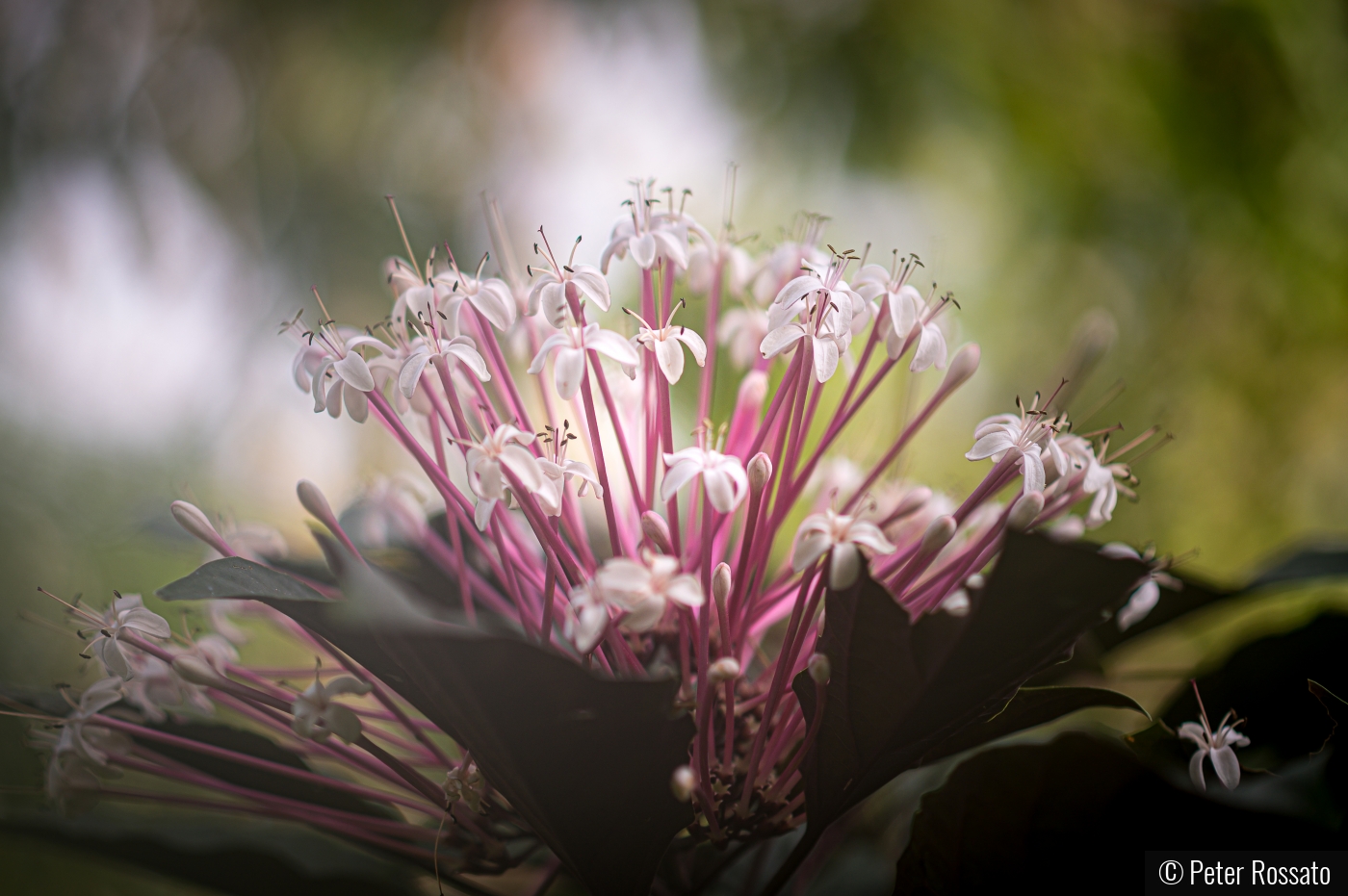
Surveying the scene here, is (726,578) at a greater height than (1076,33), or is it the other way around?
(1076,33)

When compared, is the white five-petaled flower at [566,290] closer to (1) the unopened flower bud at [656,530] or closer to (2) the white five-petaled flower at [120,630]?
(1) the unopened flower bud at [656,530]

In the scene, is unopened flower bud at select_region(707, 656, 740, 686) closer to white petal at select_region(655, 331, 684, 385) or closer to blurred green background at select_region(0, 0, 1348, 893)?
white petal at select_region(655, 331, 684, 385)

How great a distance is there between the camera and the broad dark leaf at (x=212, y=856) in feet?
1.21

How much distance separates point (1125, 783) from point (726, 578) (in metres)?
0.17

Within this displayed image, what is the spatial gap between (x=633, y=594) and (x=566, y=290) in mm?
146

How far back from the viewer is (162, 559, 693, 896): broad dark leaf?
24 cm

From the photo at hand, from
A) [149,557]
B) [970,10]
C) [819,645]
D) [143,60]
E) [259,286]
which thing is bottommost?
[149,557]

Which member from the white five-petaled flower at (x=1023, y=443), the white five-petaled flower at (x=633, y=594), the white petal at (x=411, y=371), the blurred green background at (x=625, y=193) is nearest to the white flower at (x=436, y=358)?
the white petal at (x=411, y=371)

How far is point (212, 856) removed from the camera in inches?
15.1

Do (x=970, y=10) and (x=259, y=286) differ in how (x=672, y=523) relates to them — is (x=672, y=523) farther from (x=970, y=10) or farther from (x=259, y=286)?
(x=259, y=286)

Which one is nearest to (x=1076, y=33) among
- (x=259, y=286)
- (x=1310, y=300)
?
(x=1310, y=300)

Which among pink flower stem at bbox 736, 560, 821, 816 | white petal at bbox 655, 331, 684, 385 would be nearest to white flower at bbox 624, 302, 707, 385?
white petal at bbox 655, 331, 684, 385

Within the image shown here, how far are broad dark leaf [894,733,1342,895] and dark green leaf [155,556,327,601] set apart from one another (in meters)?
0.27

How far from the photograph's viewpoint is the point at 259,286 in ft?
5.16
